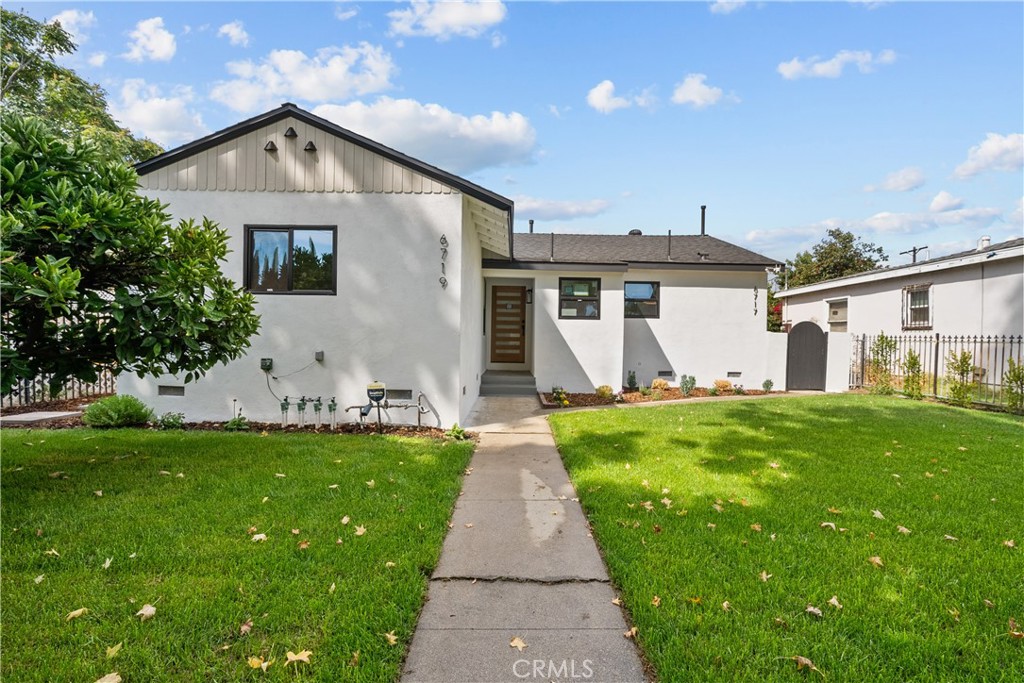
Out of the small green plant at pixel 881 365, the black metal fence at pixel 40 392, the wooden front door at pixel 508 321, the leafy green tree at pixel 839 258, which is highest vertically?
the leafy green tree at pixel 839 258

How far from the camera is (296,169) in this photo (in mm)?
7562

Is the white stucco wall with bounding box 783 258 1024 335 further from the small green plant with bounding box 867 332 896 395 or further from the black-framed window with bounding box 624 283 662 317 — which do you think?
the black-framed window with bounding box 624 283 662 317

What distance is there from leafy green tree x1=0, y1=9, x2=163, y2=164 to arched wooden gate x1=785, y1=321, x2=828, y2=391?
21733 mm

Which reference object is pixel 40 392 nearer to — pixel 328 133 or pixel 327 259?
pixel 327 259

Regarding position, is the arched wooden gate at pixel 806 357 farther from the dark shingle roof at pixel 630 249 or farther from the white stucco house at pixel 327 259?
the white stucco house at pixel 327 259

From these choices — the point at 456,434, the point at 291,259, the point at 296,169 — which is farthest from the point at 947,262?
the point at 291,259

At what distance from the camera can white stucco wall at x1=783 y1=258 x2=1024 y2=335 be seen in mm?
11867

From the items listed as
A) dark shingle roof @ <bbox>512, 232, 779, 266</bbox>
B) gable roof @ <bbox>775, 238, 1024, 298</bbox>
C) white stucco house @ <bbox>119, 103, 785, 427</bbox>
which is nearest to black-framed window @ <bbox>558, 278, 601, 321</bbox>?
dark shingle roof @ <bbox>512, 232, 779, 266</bbox>

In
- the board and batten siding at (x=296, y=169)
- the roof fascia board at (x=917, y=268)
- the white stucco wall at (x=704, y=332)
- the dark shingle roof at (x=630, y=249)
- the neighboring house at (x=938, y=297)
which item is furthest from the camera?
the white stucco wall at (x=704, y=332)

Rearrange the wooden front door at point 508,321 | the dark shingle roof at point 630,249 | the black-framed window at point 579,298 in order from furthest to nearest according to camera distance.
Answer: the wooden front door at point 508,321 < the dark shingle roof at point 630,249 < the black-framed window at point 579,298

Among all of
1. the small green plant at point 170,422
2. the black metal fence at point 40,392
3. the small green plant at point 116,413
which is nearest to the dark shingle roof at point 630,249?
the small green plant at point 170,422

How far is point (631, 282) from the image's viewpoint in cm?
1375

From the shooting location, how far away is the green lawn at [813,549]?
92.4 inches

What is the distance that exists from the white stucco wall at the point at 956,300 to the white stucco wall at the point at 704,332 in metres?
5.30
